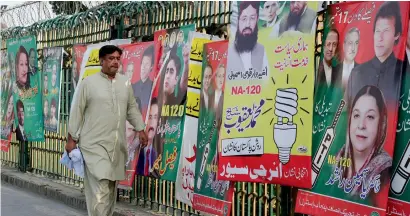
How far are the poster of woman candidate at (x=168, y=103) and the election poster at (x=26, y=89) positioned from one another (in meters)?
4.22

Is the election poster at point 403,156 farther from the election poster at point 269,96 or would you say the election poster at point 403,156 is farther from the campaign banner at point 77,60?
the campaign banner at point 77,60

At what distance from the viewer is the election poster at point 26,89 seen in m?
11.6

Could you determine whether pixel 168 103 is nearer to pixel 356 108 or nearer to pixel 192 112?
pixel 192 112

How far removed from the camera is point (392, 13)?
A: 4.70 m

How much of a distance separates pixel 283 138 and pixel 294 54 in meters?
0.61

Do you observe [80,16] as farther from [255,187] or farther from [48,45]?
[255,187]

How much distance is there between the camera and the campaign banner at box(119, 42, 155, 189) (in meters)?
7.87

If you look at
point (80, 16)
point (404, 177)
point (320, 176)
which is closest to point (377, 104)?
point (404, 177)

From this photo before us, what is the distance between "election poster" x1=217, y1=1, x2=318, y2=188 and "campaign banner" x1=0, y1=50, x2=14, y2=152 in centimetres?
725

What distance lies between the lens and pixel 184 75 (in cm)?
715

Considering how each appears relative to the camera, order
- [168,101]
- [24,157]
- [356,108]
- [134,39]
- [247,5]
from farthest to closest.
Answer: [24,157], [134,39], [168,101], [247,5], [356,108]

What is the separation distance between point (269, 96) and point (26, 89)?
7.03 m

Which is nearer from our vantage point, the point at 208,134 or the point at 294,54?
the point at 294,54

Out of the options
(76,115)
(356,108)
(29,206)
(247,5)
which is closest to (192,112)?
(76,115)
